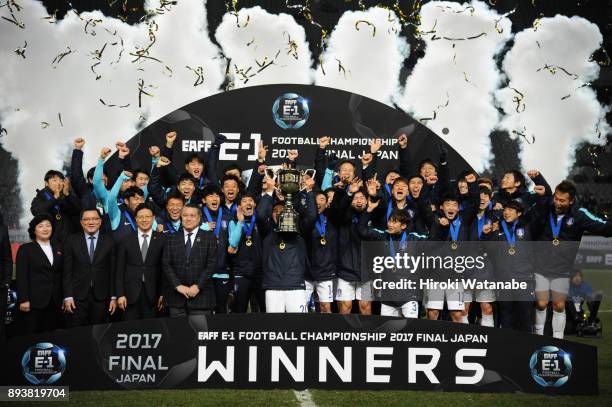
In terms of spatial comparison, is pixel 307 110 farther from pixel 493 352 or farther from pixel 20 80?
pixel 493 352

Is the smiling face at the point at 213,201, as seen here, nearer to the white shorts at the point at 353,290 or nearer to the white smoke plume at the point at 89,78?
the white shorts at the point at 353,290

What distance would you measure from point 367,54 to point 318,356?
445 cm

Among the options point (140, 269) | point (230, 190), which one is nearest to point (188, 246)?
point (140, 269)

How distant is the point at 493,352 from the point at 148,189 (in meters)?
3.86

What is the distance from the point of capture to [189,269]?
271 inches

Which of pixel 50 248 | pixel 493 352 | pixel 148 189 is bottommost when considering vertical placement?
pixel 493 352

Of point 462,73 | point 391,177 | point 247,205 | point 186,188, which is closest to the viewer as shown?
point 247,205

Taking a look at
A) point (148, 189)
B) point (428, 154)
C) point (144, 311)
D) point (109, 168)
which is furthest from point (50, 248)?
point (428, 154)

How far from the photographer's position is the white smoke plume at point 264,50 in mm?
9656

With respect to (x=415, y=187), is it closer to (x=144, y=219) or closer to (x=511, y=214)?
(x=511, y=214)

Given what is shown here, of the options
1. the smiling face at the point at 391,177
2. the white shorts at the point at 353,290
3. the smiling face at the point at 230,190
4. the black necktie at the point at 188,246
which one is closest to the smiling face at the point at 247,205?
the smiling face at the point at 230,190

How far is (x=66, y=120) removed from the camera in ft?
31.9

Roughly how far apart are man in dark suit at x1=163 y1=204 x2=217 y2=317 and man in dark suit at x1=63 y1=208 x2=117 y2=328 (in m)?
0.51

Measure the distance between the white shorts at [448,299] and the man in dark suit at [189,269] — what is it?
2.02m
